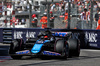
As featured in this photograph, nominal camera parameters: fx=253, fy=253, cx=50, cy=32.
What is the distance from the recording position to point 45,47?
819 centimetres

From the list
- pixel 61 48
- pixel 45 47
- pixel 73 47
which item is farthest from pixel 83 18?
pixel 61 48

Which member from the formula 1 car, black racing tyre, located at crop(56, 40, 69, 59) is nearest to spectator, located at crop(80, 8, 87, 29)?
the formula 1 car

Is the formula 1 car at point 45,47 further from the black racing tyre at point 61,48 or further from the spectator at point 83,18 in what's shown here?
the spectator at point 83,18

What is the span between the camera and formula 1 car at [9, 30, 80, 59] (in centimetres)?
783

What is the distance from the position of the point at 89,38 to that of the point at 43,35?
16.3ft

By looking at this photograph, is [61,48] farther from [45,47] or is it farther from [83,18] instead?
[83,18]

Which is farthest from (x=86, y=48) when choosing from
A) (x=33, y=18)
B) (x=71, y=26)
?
(x=33, y=18)

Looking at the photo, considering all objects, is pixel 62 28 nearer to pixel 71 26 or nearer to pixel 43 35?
pixel 71 26

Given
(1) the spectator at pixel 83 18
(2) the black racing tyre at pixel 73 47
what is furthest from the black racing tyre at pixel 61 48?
(1) the spectator at pixel 83 18

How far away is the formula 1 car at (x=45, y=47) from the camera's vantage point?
7832mm

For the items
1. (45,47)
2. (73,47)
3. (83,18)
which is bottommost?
(73,47)

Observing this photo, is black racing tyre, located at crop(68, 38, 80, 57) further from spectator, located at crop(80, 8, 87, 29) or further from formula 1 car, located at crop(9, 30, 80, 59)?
spectator, located at crop(80, 8, 87, 29)

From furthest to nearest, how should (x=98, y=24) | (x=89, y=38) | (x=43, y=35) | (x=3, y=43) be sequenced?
(x=3, y=43) → (x=98, y=24) → (x=89, y=38) → (x=43, y=35)

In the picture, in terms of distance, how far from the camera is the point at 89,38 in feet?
44.0
